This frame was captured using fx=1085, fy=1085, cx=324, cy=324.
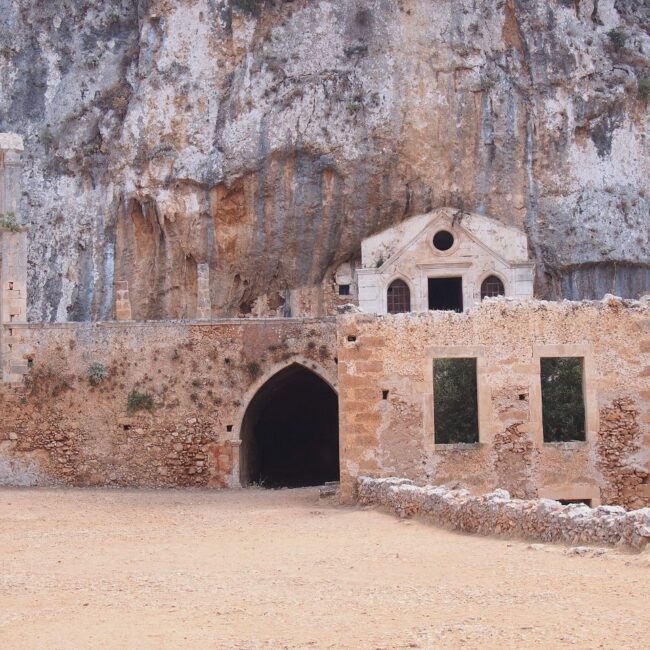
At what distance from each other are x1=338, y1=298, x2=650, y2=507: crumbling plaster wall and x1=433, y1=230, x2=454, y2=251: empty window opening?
50.2ft

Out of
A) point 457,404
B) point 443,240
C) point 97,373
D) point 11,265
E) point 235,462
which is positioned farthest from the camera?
point 443,240

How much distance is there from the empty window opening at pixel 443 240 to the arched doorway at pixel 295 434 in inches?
222

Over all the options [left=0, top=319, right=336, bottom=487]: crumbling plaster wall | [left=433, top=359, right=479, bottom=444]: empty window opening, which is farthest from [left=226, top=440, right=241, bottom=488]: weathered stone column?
[left=433, top=359, right=479, bottom=444]: empty window opening

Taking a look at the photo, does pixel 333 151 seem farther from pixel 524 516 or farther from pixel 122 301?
pixel 524 516

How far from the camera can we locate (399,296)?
1252 inches

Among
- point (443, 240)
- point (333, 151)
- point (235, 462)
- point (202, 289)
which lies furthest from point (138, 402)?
point (333, 151)

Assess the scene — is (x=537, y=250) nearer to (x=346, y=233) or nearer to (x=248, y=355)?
(x=346, y=233)

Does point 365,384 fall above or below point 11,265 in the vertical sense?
below

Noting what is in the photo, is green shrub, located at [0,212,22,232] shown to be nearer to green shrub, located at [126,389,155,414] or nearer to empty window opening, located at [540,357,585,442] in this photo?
green shrub, located at [126,389,155,414]

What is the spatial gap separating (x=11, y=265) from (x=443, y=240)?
13.5 meters

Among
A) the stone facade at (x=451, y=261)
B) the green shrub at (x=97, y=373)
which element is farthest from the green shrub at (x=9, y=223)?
the stone facade at (x=451, y=261)

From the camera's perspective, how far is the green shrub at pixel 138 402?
2312 centimetres

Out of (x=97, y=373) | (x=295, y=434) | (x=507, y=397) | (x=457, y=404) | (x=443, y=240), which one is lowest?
(x=295, y=434)

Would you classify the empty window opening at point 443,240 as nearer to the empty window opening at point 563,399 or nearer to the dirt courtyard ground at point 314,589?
the empty window opening at point 563,399
